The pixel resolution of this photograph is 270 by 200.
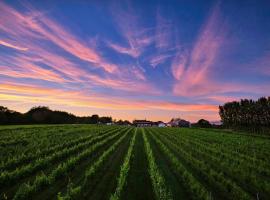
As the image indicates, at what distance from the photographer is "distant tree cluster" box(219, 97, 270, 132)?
110m

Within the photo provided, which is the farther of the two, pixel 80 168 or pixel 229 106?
pixel 229 106

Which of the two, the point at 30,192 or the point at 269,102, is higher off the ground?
the point at 269,102

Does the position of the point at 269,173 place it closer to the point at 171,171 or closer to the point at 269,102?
the point at 171,171

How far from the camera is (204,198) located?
9.69 meters

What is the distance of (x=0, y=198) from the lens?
9250mm

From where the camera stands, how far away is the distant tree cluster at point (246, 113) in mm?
110438

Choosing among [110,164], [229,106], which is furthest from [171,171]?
[229,106]

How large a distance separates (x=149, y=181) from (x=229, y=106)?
442 ft

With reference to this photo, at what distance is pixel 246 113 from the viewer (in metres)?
124

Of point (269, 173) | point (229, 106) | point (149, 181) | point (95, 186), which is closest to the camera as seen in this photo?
point (95, 186)

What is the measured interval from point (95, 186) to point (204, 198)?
4.54 m

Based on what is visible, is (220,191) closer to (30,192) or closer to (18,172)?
(30,192)

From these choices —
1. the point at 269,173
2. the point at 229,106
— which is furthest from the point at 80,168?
the point at 229,106

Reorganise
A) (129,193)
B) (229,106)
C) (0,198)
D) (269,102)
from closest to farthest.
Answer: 1. (0,198)
2. (129,193)
3. (269,102)
4. (229,106)
